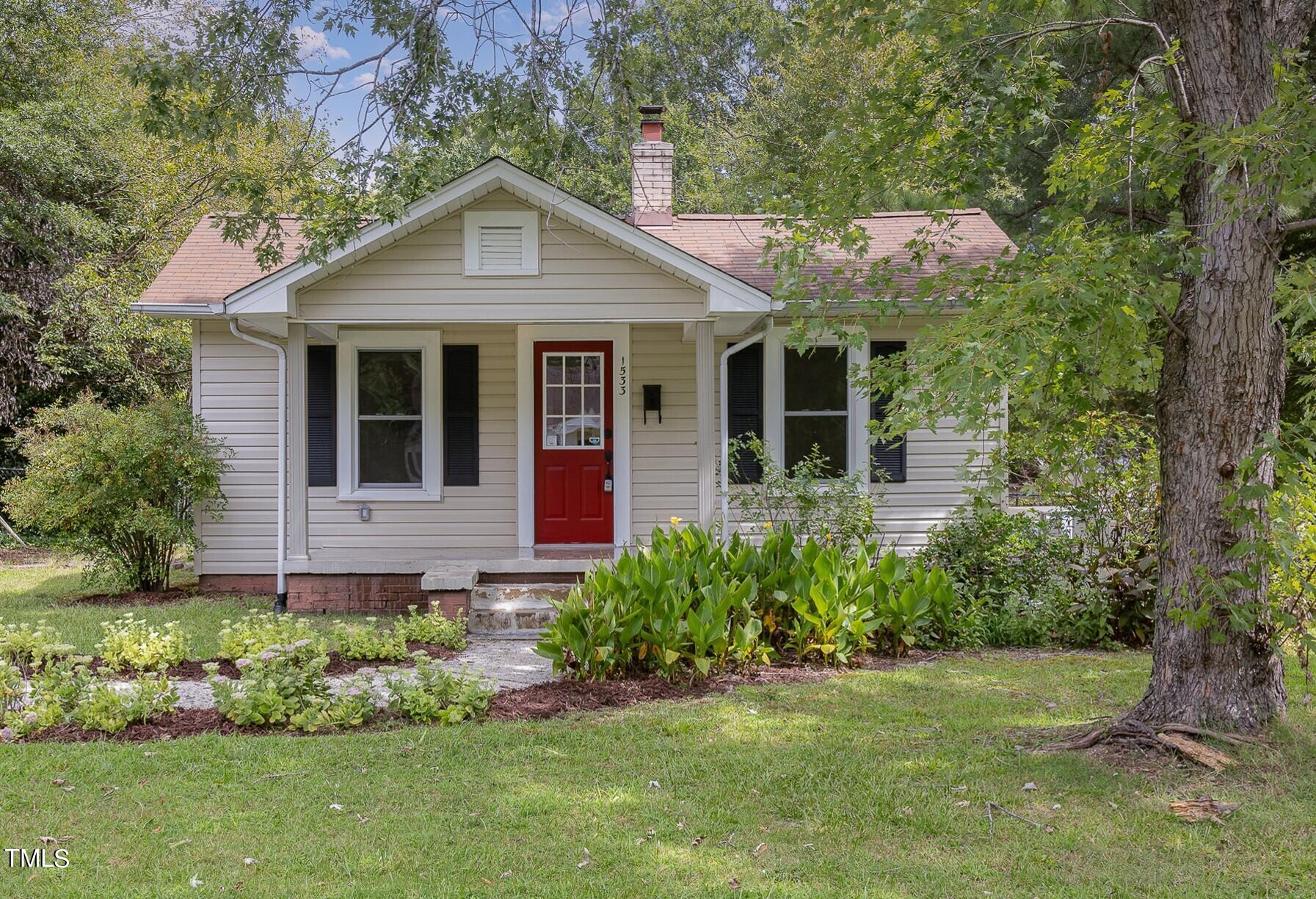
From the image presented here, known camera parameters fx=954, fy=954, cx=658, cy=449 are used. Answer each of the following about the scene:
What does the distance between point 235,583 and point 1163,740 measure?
8773 millimetres

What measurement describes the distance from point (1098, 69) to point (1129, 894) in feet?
37.0

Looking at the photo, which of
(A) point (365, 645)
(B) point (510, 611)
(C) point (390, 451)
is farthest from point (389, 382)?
(A) point (365, 645)

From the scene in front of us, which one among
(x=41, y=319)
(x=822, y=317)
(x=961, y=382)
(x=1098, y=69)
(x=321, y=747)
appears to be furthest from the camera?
(x=41, y=319)

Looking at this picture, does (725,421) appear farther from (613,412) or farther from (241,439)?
(241,439)

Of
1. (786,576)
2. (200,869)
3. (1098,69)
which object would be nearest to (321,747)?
(200,869)

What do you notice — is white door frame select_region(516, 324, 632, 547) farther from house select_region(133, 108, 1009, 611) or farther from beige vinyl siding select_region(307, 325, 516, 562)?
beige vinyl siding select_region(307, 325, 516, 562)

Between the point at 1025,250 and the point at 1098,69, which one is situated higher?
the point at 1098,69

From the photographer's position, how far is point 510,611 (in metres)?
8.23

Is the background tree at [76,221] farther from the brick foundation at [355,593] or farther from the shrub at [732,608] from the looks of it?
the shrub at [732,608]

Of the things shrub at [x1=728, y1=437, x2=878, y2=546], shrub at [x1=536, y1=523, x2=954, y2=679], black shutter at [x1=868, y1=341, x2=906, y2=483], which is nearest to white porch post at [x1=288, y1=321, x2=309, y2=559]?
shrub at [x1=536, y1=523, x2=954, y2=679]

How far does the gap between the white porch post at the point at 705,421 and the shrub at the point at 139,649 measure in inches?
166

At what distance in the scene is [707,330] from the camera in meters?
8.73

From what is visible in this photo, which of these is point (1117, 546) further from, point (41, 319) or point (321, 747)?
point (41, 319)

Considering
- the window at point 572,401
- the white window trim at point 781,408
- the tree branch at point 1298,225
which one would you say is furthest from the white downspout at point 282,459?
the tree branch at point 1298,225
